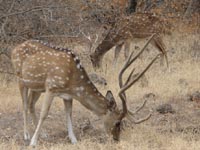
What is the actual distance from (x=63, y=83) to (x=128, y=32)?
21.3 feet

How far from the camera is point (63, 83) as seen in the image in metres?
8.74

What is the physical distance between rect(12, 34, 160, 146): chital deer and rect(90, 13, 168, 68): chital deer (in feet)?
19.1

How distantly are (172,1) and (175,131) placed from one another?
37.7 ft

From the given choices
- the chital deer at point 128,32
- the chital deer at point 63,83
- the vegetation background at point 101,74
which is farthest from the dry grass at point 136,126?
the chital deer at point 128,32

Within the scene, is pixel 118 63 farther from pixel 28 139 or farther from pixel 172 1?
pixel 28 139

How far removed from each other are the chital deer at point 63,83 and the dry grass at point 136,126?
291mm

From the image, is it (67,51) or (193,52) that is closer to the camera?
(67,51)

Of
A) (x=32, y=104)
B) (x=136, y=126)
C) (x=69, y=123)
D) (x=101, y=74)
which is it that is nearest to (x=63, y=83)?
(x=69, y=123)

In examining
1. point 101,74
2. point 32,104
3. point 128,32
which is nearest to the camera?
point 32,104

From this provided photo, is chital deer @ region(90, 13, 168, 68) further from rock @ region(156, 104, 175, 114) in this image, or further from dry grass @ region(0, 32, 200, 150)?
Answer: rock @ region(156, 104, 175, 114)

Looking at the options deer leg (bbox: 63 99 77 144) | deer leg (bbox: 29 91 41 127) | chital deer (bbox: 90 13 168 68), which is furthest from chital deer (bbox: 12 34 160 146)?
chital deer (bbox: 90 13 168 68)

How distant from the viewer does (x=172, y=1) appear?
67.4 ft

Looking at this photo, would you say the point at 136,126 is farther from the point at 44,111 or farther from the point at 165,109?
the point at 44,111

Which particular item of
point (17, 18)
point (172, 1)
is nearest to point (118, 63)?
point (17, 18)
